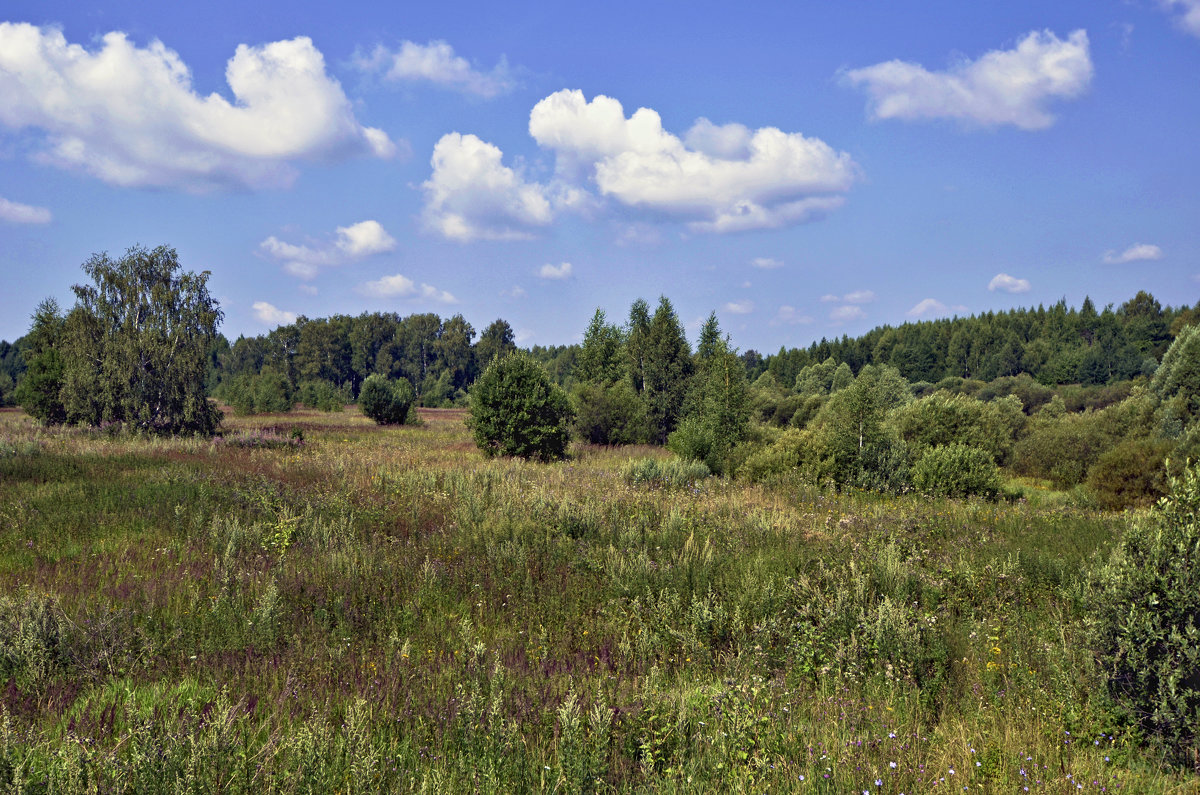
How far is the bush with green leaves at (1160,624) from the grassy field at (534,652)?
0.21 metres

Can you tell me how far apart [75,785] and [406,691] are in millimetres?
1841

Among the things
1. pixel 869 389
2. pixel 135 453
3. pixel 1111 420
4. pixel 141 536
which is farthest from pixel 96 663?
pixel 1111 420

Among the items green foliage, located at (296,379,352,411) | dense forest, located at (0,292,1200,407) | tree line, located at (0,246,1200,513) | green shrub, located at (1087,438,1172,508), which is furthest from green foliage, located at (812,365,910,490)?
dense forest, located at (0,292,1200,407)

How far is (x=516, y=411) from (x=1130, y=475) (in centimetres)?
1946

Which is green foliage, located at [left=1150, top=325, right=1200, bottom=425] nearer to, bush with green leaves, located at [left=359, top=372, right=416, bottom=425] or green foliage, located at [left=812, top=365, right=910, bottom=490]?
green foliage, located at [left=812, top=365, right=910, bottom=490]

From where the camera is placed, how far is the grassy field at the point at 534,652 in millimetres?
3330

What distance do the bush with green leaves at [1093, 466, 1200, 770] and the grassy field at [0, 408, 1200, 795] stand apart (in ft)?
0.70

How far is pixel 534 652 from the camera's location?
A: 518cm

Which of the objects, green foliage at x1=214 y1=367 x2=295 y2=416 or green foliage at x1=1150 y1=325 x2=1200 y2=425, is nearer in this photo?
green foliage at x1=1150 y1=325 x2=1200 y2=425

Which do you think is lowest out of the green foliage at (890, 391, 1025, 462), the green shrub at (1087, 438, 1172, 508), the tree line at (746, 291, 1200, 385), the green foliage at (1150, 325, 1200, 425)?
the green shrub at (1087, 438, 1172, 508)

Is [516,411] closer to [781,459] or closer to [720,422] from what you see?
[720,422]

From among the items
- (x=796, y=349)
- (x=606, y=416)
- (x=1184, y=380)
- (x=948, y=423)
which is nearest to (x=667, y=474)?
(x=606, y=416)

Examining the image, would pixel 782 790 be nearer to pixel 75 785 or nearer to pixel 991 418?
pixel 75 785

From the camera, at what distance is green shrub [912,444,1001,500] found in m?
16.8
